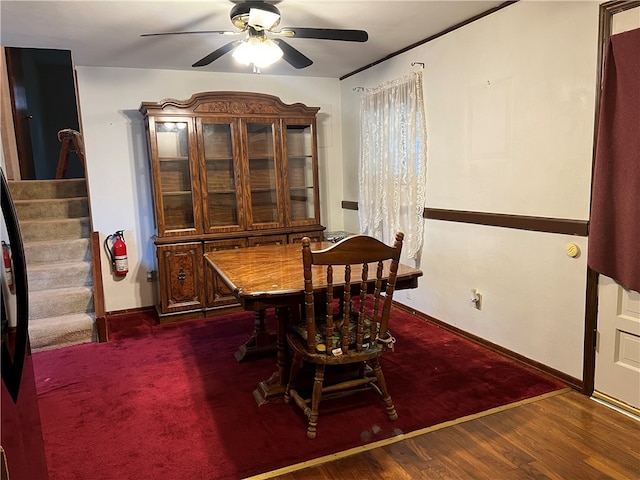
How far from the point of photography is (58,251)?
154 inches

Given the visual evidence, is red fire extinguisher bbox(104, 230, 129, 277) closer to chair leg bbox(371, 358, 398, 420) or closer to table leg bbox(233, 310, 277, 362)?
table leg bbox(233, 310, 277, 362)

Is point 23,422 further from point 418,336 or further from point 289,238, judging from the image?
point 289,238

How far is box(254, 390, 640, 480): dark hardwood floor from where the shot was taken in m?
1.91

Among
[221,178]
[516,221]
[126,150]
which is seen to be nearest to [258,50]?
[221,178]

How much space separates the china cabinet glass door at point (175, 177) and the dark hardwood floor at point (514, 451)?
97.0 inches

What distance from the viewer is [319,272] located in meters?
2.45

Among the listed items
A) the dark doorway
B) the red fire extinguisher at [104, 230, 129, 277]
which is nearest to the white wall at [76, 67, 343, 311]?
the red fire extinguisher at [104, 230, 129, 277]

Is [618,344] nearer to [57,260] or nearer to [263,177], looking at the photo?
[263,177]

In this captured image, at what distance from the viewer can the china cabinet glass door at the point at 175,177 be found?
12.9 ft

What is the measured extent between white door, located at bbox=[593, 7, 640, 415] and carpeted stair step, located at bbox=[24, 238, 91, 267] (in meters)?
3.87

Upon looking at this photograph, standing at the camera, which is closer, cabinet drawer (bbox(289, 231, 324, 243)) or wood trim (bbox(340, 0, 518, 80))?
wood trim (bbox(340, 0, 518, 80))

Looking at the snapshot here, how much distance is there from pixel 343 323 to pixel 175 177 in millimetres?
2547

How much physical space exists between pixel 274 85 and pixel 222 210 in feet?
4.72

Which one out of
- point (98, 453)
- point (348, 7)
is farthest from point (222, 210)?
point (98, 453)
